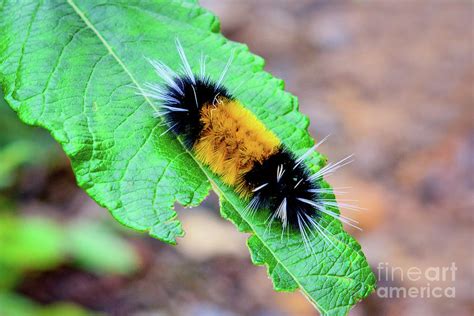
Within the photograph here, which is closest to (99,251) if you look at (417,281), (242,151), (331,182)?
(331,182)

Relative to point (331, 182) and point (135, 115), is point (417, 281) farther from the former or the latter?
point (135, 115)

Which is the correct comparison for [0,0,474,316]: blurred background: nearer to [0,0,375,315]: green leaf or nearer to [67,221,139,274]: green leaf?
[67,221,139,274]: green leaf

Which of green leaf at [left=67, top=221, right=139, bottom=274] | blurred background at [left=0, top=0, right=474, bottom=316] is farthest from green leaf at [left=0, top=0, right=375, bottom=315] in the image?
green leaf at [left=67, top=221, right=139, bottom=274]

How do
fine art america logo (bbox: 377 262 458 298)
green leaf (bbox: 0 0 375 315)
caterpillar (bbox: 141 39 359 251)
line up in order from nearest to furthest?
green leaf (bbox: 0 0 375 315) → caterpillar (bbox: 141 39 359 251) → fine art america logo (bbox: 377 262 458 298)

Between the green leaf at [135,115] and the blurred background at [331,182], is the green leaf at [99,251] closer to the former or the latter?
the blurred background at [331,182]

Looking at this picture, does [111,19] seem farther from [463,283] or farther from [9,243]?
[463,283]

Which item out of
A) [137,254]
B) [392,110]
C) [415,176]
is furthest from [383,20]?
[137,254]

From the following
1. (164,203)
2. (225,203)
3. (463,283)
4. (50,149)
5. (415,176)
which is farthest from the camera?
(415,176)
